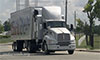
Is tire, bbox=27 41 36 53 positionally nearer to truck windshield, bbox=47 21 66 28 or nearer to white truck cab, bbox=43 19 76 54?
white truck cab, bbox=43 19 76 54

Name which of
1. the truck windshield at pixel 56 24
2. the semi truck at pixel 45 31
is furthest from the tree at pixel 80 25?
the truck windshield at pixel 56 24

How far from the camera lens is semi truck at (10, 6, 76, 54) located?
3034 cm

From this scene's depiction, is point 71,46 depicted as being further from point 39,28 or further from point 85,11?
point 85,11

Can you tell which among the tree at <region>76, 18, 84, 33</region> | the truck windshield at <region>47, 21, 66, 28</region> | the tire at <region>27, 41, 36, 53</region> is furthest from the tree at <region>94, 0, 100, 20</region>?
the truck windshield at <region>47, 21, 66, 28</region>

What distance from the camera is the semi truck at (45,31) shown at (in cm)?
3034

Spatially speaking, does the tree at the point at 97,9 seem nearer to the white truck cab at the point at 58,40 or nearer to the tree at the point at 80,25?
the tree at the point at 80,25

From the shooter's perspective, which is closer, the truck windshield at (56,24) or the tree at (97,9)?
the truck windshield at (56,24)

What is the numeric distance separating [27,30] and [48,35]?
4.96m

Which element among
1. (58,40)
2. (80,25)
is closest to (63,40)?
(58,40)

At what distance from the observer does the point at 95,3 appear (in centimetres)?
4903

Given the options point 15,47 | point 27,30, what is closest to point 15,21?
point 15,47

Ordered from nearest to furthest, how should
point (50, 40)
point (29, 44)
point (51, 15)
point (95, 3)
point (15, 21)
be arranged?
1. point (50, 40)
2. point (51, 15)
3. point (29, 44)
4. point (15, 21)
5. point (95, 3)

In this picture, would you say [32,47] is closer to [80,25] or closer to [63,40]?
[63,40]

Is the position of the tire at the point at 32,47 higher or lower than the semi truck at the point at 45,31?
lower
